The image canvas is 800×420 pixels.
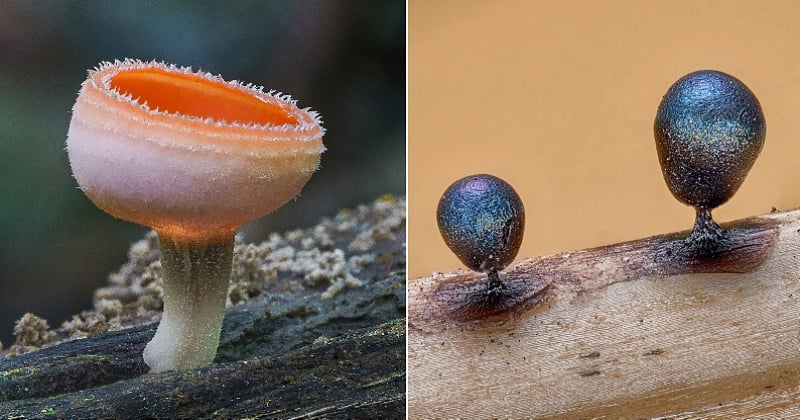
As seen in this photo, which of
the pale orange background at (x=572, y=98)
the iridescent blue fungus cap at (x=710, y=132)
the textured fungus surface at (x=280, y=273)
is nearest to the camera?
the iridescent blue fungus cap at (x=710, y=132)

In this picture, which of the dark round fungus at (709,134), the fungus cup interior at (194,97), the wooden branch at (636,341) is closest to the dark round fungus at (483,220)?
the wooden branch at (636,341)

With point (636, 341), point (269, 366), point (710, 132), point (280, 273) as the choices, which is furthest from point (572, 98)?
point (269, 366)

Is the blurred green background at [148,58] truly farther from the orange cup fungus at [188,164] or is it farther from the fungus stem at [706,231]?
the fungus stem at [706,231]

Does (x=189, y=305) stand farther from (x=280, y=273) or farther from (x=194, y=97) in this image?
(x=194, y=97)

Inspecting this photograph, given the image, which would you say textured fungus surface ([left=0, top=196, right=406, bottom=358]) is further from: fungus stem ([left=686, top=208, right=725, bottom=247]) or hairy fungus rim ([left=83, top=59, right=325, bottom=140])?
fungus stem ([left=686, top=208, right=725, bottom=247])

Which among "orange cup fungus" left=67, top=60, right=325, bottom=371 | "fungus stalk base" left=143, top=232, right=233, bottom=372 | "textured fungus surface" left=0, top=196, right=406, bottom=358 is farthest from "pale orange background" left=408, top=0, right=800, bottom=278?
"fungus stalk base" left=143, top=232, right=233, bottom=372

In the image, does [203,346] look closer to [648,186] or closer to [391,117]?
[391,117]

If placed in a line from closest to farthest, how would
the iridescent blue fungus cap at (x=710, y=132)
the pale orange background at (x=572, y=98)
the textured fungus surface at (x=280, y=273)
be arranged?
the iridescent blue fungus cap at (x=710, y=132)
the textured fungus surface at (x=280, y=273)
the pale orange background at (x=572, y=98)

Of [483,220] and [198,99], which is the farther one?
[198,99]
